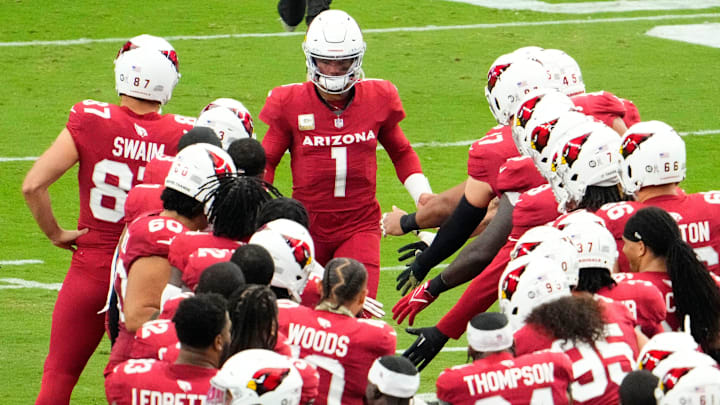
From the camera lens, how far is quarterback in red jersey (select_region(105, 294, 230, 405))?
436 centimetres

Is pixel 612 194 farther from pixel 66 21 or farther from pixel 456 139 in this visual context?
pixel 66 21

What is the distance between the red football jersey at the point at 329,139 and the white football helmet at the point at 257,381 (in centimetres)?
267

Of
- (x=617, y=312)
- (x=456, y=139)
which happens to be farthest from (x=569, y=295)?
(x=456, y=139)

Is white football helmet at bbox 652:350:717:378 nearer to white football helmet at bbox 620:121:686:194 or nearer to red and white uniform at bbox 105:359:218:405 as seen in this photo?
red and white uniform at bbox 105:359:218:405

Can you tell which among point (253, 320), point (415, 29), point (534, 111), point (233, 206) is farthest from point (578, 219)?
point (415, 29)

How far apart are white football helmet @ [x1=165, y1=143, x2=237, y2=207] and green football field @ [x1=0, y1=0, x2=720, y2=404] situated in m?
3.37

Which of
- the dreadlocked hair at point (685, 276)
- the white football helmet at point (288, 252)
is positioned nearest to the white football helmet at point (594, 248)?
the dreadlocked hair at point (685, 276)

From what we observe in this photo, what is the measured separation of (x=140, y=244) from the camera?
5.31 m

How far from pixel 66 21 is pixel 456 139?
5.01 m

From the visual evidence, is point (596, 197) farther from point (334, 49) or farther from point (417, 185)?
point (334, 49)

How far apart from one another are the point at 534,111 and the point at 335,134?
42.9 inches

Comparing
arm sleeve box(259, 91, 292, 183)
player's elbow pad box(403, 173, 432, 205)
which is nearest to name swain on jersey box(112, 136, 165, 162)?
arm sleeve box(259, 91, 292, 183)

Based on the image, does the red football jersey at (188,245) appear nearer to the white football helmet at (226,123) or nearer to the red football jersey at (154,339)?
the red football jersey at (154,339)

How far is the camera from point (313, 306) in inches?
216
